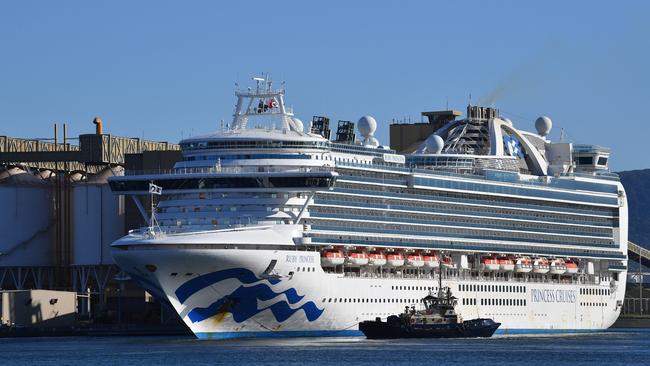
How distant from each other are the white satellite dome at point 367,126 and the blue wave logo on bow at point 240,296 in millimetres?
20758

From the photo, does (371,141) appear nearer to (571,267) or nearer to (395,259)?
(395,259)

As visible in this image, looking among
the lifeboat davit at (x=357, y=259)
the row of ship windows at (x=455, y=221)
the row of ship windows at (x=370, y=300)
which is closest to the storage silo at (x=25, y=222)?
the row of ship windows at (x=455, y=221)

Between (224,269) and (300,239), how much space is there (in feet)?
19.1

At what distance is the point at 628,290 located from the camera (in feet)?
554

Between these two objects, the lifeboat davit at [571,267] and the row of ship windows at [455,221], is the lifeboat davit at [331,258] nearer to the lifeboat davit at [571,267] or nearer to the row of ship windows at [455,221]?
the row of ship windows at [455,221]

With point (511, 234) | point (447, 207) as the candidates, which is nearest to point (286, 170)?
point (447, 207)

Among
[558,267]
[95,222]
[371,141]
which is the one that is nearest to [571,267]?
[558,267]

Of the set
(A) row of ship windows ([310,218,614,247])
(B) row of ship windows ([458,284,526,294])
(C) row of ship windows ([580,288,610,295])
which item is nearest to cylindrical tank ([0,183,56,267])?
(A) row of ship windows ([310,218,614,247])

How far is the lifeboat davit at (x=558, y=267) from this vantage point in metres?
126

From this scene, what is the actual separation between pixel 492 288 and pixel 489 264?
1698mm

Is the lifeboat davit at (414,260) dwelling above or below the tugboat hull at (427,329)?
above

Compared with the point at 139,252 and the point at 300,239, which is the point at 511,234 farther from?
the point at 139,252

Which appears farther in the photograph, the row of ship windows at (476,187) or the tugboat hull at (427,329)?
the row of ship windows at (476,187)

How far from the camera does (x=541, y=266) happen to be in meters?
125
